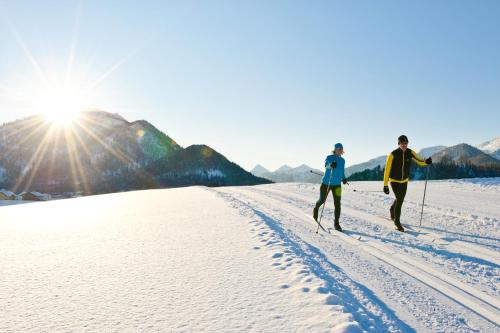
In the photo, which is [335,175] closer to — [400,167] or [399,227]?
[400,167]

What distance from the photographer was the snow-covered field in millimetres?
3141

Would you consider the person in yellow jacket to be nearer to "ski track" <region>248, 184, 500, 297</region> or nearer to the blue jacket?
"ski track" <region>248, 184, 500, 297</region>

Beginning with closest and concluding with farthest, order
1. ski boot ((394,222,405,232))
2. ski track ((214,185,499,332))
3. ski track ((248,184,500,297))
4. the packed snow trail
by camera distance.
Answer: the packed snow trail
ski track ((214,185,499,332))
ski track ((248,184,500,297))
ski boot ((394,222,405,232))

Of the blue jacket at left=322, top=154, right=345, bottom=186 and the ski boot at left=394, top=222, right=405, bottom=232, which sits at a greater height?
the blue jacket at left=322, top=154, right=345, bottom=186

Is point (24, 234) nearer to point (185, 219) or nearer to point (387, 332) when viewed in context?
point (185, 219)

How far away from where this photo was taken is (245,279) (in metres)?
4.21

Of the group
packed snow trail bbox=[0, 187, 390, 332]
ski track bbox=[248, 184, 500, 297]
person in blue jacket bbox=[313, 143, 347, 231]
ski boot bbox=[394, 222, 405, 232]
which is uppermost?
person in blue jacket bbox=[313, 143, 347, 231]

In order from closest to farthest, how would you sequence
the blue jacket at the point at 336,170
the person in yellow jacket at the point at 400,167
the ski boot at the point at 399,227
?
the ski boot at the point at 399,227 < the person in yellow jacket at the point at 400,167 < the blue jacket at the point at 336,170

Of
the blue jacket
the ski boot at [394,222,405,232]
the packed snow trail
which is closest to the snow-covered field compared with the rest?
the packed snow trail

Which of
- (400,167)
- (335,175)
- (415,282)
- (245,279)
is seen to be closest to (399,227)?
(400,167)

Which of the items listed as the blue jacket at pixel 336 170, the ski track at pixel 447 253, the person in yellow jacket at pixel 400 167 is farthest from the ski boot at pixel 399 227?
the blue jacket at pixel 336 170

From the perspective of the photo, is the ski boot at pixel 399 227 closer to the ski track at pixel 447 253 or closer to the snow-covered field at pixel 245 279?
the ski track at pixel 447 253

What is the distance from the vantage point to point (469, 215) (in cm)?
1101

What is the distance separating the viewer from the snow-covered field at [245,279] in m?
3.14
